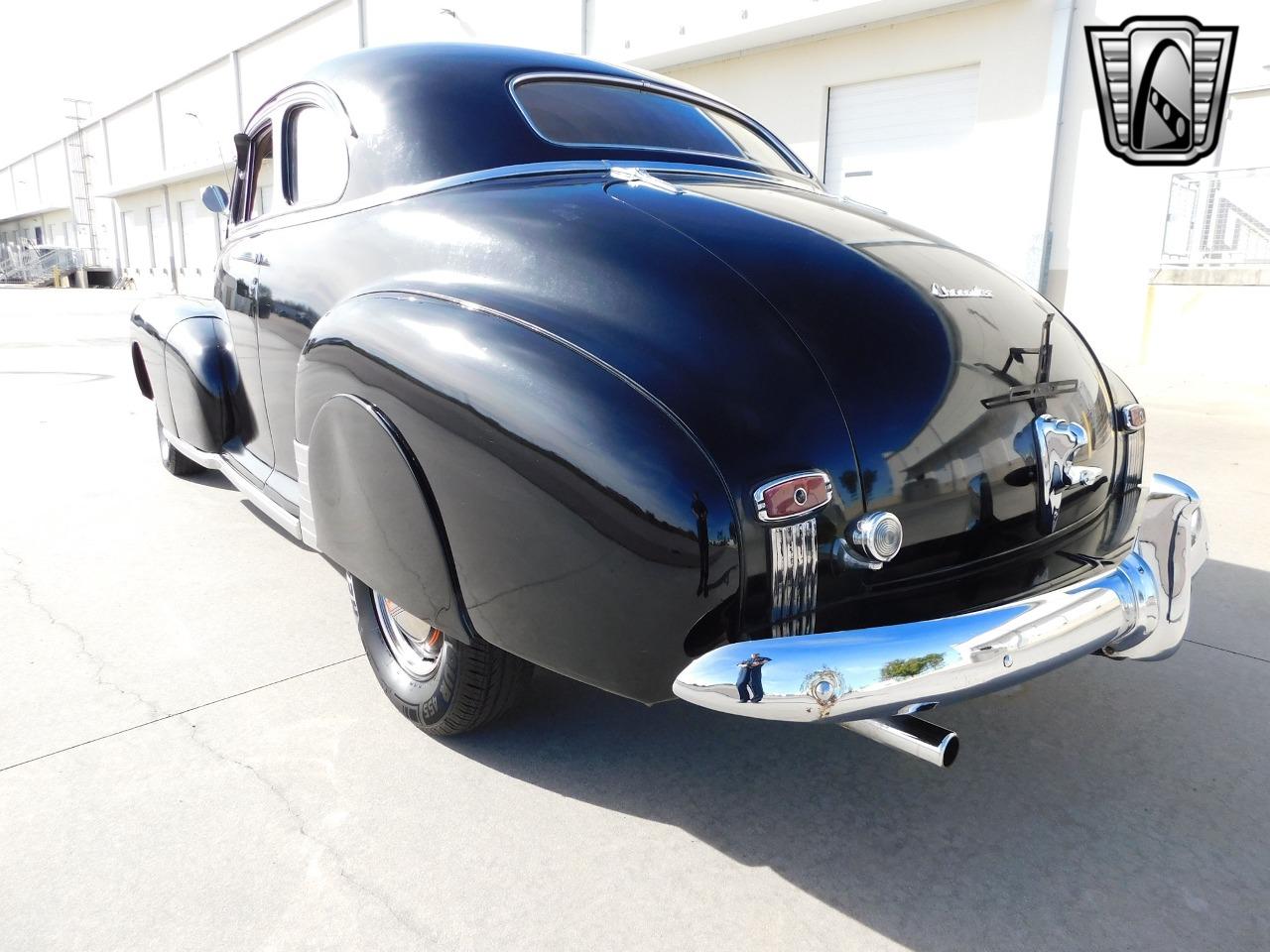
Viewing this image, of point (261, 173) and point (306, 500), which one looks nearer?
point (306, 500)

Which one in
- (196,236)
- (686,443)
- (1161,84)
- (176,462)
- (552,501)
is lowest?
(176,462)

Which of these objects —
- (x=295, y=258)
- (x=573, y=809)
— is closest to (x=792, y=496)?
(x=573, y=809)

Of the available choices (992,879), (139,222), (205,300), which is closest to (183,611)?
(205,300)

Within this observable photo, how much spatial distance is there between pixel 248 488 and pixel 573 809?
1.72m

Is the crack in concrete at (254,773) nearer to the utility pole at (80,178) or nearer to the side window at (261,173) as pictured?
A: the side window at (261,173)

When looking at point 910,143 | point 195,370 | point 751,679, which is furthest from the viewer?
point 910,143

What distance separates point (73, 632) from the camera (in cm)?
286

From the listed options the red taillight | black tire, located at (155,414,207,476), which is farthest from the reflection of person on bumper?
black tire, located at (155,414,207,476)

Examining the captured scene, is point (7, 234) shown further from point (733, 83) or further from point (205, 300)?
point (205, 300)

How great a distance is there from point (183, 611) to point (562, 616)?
197 cm

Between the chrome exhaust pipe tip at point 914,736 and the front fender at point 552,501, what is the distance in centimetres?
34

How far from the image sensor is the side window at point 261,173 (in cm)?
343

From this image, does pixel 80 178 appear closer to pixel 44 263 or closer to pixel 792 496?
pixel 44 263

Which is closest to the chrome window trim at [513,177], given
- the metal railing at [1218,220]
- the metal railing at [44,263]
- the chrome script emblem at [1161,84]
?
the metal railing at [1218,220]
